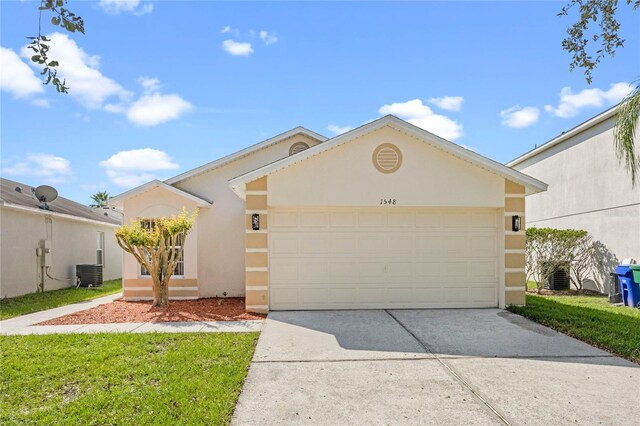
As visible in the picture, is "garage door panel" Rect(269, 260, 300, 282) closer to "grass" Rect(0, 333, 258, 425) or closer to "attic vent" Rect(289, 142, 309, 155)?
"grass" Rect(0, 333, 258, 425)

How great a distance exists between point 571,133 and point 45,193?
19721 millimetres

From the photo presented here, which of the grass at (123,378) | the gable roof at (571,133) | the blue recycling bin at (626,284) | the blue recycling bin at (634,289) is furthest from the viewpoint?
the gable roof at (571,133)

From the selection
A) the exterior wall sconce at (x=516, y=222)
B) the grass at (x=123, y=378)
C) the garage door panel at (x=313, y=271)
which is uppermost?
the exterior wall sconce at (x=516, y=222)

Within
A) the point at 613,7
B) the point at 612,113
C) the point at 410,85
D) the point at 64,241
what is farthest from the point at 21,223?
the point at 612,113

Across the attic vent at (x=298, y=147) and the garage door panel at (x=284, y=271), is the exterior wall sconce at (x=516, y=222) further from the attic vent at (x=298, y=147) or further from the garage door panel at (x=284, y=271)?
the attic vent at (x=298, y=147)

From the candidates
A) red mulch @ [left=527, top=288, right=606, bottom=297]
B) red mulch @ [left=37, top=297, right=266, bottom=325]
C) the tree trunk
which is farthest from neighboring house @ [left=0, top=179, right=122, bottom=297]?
red mulch @ [left=527, top=288, right=606, bottom=297]

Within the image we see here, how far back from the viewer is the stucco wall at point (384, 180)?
9586mm

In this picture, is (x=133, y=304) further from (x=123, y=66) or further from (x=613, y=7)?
(x=613, y=7)

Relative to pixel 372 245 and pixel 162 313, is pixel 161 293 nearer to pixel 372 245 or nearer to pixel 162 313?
pixel 162 313

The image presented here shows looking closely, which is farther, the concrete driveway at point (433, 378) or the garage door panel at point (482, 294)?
the garage door panel at point (482, 294)

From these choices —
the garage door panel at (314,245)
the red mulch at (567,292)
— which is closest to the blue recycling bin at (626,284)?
the red mulch at (567,292)

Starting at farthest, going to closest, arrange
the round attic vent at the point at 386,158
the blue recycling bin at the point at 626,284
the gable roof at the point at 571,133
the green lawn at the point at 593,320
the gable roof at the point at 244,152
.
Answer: the gable roof at the point at 571,133 → the gable roof at the point at 244,152 → the blue recycling bin at the point at 626,284 → the round attic vent at the point at 386,158 → the green lawn at the point at 593,320

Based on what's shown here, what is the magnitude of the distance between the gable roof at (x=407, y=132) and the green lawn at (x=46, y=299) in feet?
21.2

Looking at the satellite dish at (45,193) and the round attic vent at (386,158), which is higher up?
the round attic vent at (386,158)
